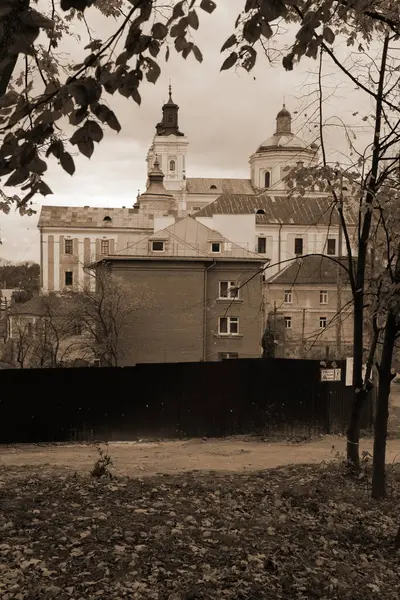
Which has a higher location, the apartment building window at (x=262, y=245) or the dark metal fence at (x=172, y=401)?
the apartment building window at (x=262, y=245)

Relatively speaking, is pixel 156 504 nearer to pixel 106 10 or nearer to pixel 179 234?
pixel 106 10

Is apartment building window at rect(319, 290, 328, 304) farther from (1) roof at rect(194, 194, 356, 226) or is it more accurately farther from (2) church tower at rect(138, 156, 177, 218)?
(2) church tower at rect(138, 156, 177, 218)

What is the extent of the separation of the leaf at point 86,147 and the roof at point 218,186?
357 feet

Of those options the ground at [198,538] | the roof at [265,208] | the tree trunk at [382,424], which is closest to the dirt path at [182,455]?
the ground at [198,538]

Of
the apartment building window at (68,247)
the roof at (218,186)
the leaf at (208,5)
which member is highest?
the roof at (218,186)

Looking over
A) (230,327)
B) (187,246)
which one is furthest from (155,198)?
(230,327)

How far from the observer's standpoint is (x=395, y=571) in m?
6.70

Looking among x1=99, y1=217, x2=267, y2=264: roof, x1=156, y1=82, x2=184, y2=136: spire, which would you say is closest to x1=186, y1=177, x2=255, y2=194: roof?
x1=156, y1=82, x2=184, y2=136: spire

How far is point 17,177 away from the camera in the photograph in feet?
12.5

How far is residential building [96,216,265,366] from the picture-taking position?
44.9 metres

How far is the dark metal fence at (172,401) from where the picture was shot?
60.9ft

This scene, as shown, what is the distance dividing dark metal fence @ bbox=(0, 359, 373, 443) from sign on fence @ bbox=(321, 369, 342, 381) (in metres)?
0.17

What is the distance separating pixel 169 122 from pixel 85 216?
45.0 meters

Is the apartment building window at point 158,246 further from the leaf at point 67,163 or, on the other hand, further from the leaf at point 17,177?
the leaf at point 17,177
